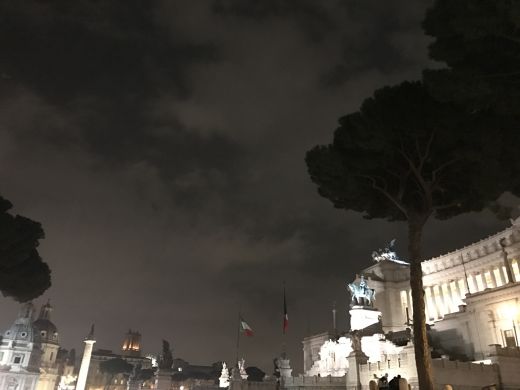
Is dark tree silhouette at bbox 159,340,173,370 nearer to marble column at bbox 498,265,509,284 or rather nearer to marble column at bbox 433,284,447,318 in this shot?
marble column at bbox 433,284,447,318

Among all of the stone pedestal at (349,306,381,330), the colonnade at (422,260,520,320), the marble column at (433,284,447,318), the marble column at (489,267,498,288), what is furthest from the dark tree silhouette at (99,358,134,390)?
the marble column at (489,267,498,288)

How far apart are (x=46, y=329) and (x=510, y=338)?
77988mm

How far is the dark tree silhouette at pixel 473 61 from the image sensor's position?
43.9 ft

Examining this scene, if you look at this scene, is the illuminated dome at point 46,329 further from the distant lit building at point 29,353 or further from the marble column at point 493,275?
the marble column at point 493,275

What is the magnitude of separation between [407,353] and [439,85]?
54.4 ft

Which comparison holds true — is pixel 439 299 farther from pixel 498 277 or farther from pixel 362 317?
pixel 362 317

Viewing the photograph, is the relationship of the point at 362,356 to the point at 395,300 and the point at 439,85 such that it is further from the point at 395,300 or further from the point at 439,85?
the point at 395,300

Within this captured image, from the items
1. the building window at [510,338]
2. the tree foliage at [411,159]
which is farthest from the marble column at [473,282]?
the tree foliage at [411,159]

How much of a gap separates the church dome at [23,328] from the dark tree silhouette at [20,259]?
166 ft

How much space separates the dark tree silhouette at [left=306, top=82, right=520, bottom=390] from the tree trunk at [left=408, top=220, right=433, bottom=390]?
0.04 meters

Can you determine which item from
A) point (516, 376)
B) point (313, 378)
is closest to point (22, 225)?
point (313, 378)

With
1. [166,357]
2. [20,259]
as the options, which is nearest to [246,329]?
[166,357]

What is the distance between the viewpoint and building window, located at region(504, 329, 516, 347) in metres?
31.0

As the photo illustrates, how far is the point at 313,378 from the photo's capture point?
1261 inches
